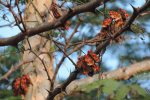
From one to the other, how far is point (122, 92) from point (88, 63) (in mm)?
598

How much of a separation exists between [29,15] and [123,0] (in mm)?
1728

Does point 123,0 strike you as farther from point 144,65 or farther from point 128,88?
point 128,88

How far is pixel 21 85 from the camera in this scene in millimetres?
1806

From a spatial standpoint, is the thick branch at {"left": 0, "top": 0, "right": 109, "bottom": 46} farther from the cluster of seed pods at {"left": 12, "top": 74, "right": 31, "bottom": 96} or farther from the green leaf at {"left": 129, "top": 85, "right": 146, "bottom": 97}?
the cluster of seed pods at {"left": 12, "top": 74, "right": 31, "bottom": 96}

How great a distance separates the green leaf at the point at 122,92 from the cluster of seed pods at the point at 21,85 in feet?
4.63

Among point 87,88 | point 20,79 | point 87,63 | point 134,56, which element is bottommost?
point 134,56

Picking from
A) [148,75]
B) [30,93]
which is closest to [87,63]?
[148,75]

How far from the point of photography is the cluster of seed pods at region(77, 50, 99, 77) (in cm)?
114

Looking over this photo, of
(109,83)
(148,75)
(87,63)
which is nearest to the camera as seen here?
(109,83)

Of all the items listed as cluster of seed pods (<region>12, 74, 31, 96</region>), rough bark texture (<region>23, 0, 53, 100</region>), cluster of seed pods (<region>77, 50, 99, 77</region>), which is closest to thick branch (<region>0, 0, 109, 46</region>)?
cluster of seed pods (<region>77, 50, 99, 77</region>)

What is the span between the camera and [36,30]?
1.04 metres

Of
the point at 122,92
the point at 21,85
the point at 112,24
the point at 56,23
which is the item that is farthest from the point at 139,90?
the point at 21,85

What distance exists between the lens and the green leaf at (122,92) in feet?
1.76

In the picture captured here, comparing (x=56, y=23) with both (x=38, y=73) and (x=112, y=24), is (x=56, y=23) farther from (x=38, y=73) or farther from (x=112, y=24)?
(x=38, y=73)
